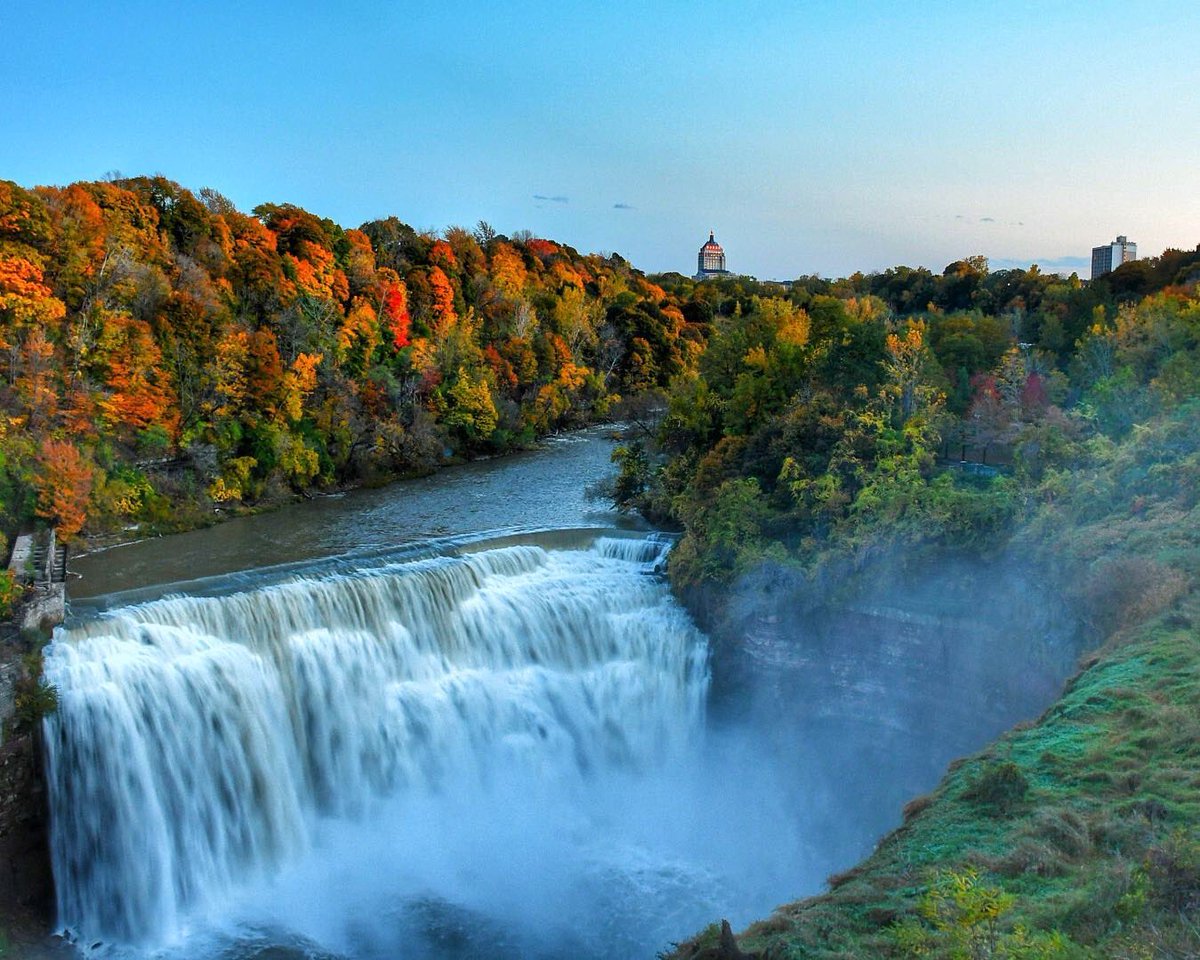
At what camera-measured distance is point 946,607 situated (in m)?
22.1

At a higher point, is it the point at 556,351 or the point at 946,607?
the point at 556,351

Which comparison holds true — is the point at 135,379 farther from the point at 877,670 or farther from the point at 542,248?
the point at 542,248

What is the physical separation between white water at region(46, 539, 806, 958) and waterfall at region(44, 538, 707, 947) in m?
0.04

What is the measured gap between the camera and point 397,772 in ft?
67.2

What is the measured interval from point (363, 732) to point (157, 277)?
70.4ft

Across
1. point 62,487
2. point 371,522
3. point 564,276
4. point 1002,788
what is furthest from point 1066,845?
point 564,276

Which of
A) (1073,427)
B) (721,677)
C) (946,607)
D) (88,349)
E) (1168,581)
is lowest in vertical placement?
(721,677)

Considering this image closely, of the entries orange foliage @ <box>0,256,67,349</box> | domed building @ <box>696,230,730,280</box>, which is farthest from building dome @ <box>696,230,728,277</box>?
orange foliage @ <box>0,256,67,349</box>

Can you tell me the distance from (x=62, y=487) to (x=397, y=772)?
13408 mm

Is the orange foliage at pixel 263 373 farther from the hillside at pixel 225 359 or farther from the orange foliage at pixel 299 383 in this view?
the orange foliage at pixel 299 383

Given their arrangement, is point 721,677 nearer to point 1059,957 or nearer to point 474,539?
point 474,539

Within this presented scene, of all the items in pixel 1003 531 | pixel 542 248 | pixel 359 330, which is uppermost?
pixel 542 248

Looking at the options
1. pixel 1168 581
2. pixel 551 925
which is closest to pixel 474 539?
pixel 551 925

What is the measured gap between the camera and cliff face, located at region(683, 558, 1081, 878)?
2092cm
